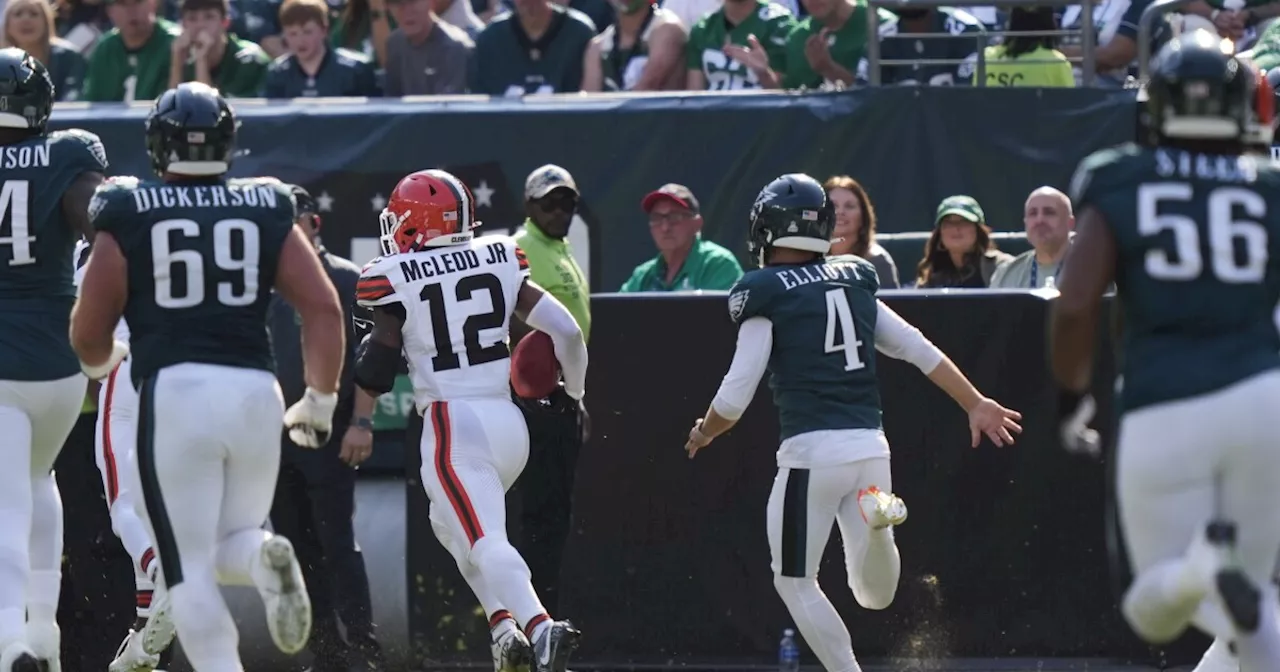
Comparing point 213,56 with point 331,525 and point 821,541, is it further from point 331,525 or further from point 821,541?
point 821,541

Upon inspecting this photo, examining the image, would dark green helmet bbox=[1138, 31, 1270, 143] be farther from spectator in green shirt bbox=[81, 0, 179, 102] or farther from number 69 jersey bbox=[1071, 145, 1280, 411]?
spectator in green shirt bbox=[81, 0, 179, 102]

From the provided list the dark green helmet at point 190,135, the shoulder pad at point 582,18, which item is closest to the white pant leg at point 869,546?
the dark green helmet at point 190,135

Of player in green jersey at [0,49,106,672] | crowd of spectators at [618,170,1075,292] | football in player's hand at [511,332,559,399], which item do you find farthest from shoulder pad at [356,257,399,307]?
crowd of spectators at [618,170,1075,292]

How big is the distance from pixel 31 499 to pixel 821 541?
8.29ft

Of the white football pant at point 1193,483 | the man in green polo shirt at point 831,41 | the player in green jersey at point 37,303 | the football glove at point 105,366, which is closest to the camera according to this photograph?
the white football pant at point 1193,483

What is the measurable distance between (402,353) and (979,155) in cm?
345

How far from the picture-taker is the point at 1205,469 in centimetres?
482

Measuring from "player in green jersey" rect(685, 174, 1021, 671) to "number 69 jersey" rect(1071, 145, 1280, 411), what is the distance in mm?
1937

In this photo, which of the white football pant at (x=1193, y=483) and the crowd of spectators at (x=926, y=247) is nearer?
the white football pant at (x=1193, y=483)

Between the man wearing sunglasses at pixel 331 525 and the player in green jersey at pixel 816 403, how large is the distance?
207 cm

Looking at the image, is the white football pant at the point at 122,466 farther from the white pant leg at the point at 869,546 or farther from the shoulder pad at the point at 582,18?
the shoulder pad at the point at 582,18

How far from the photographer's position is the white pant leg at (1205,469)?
4816 mm

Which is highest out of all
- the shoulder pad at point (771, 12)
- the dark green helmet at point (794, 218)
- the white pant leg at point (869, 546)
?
the shoulder pad at point (771, 12)

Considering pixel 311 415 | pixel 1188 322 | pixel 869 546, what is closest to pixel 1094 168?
pixel 1188 322
